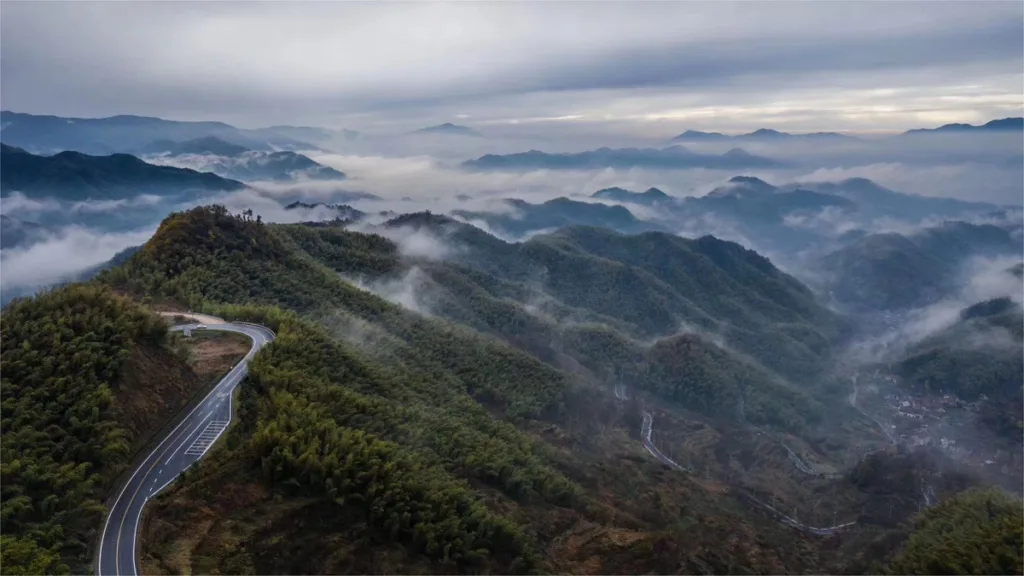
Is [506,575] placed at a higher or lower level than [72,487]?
lower

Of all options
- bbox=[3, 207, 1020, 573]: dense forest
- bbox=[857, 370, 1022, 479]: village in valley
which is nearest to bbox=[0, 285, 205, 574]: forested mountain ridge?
bbox=[3, 207, 1020, 573]: dense forest

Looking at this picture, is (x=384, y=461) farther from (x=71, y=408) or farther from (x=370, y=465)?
(x=71, y=408)

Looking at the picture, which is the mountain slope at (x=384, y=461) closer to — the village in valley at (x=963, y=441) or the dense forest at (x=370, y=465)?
the dense forest at (x=370, y=465)

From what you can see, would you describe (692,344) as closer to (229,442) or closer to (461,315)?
(461,315)

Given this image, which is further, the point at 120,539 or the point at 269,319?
the point at 269,319

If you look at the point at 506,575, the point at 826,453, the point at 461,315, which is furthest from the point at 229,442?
the point at 826,453

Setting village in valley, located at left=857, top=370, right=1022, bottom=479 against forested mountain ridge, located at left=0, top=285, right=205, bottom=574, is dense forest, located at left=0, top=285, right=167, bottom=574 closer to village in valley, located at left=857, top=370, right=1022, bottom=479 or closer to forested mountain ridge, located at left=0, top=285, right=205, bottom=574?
forested mountain ridge, located at left=0, top=285, right=205, bottom=574

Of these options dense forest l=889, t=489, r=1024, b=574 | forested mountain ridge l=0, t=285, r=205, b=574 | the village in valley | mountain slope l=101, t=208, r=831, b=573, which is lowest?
the village in valley
